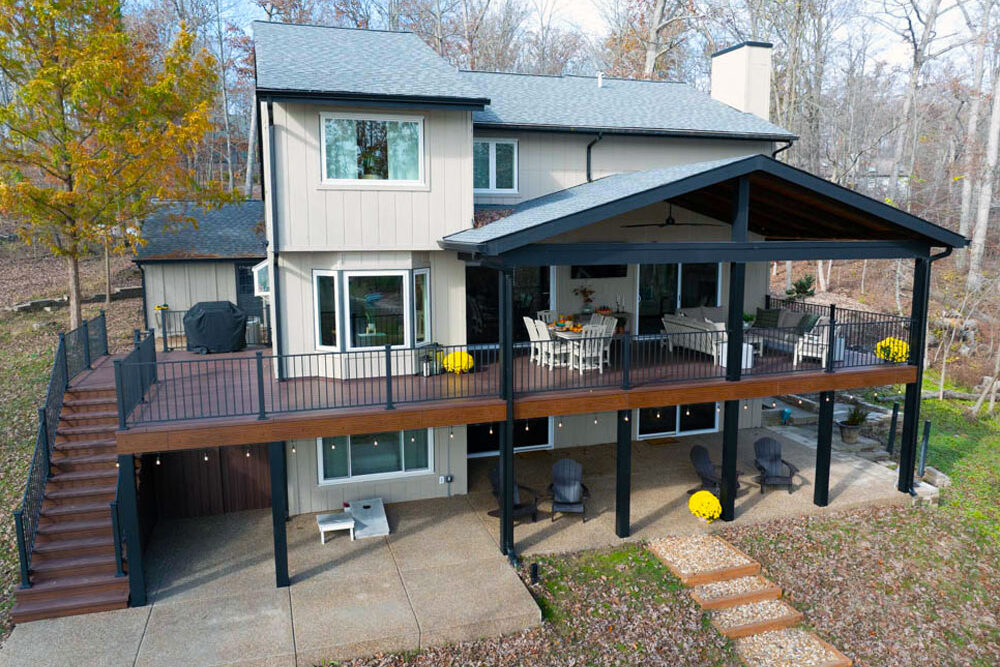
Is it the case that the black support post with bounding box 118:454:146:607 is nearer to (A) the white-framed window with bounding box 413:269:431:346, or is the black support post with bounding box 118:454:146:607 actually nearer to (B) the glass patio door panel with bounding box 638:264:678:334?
(A) the white-framed window with bounding box 413:269:431:346

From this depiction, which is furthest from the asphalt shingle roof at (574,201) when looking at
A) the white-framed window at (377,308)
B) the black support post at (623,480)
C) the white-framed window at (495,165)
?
the black support post at (623,480)

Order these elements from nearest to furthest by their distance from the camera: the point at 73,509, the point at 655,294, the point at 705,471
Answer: the point at 73,509, the point at 705,471, the point at 655,294

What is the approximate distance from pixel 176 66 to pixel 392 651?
48.1 ft

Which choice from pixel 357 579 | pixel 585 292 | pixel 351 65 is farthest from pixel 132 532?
pixel 585 292

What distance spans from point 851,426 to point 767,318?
3562 mm

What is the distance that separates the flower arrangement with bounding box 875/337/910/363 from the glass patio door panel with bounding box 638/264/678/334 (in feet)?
14.0

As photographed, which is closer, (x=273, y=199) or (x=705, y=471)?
(x=273, y=199)

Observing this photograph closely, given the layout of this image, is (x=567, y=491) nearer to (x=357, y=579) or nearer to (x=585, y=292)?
(x=357, y=579)

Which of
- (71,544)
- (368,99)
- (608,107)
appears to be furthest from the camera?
(608,107)

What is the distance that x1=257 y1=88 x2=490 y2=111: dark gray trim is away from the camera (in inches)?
430

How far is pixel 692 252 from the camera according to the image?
11.3 meters

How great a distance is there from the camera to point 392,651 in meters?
8.72

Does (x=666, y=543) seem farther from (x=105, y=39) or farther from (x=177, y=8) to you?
(x=177, y=8)

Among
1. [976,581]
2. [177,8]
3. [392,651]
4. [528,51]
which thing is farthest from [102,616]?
[528,51]
